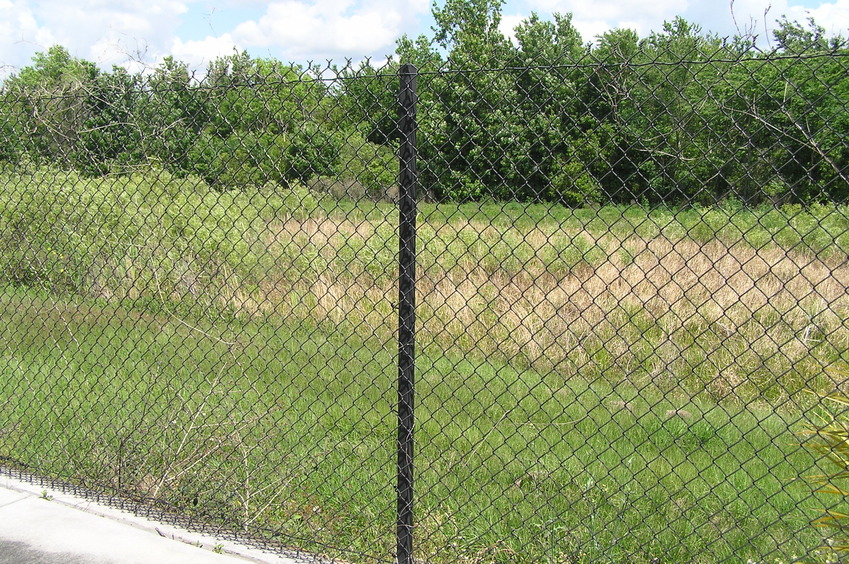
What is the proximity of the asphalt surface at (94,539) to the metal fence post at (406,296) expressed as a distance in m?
0.52

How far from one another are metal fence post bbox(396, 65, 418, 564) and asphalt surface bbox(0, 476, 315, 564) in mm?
524

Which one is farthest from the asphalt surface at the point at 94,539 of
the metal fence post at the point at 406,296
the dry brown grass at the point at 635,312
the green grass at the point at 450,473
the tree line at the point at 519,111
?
the dry brown grass at the point at 635,312

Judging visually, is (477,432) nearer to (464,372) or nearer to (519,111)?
(464,372)

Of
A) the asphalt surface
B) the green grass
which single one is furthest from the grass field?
the asphalt surface

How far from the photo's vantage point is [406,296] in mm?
2537

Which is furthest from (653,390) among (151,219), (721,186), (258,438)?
(151,219)

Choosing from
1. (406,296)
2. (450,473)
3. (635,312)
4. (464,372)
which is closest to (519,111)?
(406,296)

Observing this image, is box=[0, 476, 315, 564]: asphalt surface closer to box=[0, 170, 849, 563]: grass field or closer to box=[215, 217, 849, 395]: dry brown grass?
box=[0, 170, 849, 563]: grass field

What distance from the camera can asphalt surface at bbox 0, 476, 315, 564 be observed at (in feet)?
9.26

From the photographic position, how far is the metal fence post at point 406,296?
2443 mm

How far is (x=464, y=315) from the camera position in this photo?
638 cm

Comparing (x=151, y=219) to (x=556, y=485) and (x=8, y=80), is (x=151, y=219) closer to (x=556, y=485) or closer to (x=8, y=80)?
(x=8, y=80)

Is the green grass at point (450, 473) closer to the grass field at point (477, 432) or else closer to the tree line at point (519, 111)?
the grass field at point (477, 432)

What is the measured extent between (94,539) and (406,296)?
5.72 ft
